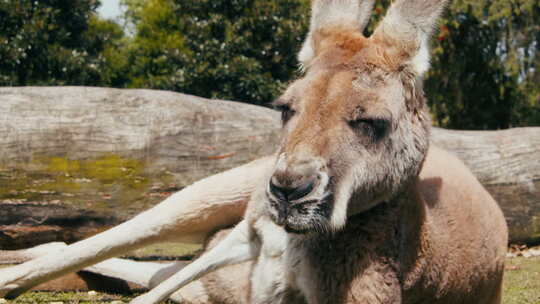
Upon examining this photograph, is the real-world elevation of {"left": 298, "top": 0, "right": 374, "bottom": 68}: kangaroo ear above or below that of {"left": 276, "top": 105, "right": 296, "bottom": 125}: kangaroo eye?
above

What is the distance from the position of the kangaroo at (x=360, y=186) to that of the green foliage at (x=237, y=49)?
1406 centimetres

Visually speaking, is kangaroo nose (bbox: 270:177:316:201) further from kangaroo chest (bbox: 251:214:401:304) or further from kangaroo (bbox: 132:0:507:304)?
kangaroo chest (bbox: 251:214:401:304)

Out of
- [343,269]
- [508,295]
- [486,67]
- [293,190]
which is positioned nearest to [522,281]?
[508,295]

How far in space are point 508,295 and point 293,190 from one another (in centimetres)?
345

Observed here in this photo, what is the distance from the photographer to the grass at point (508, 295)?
184 inches

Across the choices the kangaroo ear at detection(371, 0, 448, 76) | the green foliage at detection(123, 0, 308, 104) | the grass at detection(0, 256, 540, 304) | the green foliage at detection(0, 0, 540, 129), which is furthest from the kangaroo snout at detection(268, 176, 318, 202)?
the green foliage at detection(123, 0, 308, 104)

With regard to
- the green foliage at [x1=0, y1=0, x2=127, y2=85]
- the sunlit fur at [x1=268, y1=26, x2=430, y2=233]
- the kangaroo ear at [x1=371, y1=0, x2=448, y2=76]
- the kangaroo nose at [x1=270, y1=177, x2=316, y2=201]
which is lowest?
the kangaroo nose at [x1=270, y1=177, x2=316, y2=201]

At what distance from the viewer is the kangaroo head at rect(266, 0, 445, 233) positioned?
9.05ft

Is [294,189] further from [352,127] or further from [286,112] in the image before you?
[286,112]

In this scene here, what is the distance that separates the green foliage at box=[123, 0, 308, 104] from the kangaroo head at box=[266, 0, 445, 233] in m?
14.2

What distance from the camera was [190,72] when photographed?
1875 centimetres

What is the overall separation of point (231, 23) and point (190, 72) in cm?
190

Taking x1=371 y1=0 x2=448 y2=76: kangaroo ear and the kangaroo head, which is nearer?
the kangaroo head

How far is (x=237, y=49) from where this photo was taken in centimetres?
1847
